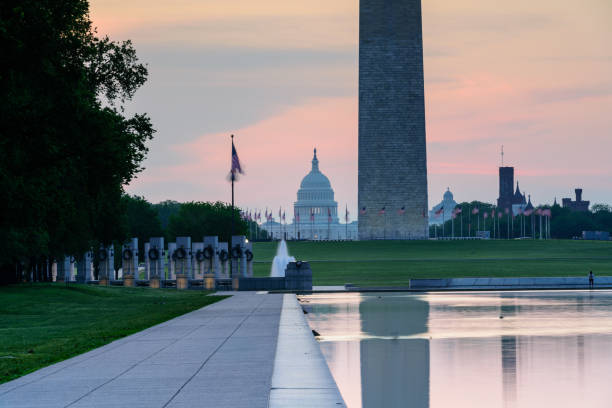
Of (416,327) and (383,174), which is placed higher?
(383,174)

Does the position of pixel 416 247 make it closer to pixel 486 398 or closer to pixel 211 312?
pixel 211 312

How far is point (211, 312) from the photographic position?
32.9 m

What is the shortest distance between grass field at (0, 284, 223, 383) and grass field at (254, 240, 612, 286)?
2512cm

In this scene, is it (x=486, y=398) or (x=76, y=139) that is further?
(x=76, y=139)

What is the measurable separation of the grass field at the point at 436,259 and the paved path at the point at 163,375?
46375mm

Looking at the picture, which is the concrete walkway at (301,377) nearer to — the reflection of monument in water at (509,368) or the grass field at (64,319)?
the reflection of monument in water at (509,368)

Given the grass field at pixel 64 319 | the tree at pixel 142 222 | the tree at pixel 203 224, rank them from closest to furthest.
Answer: the grass field at pixel 64 319, the tree at pixel 142 222, the tree at pixel 203 224

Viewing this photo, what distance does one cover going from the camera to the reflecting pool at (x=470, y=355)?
47.8ft

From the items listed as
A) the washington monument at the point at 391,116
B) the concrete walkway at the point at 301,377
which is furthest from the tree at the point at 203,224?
the concrete walkway at the point at 301,377

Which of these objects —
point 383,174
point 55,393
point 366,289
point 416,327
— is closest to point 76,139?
point 416,327

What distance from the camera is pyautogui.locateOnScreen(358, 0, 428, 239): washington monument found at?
410ft

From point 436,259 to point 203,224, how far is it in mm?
31945

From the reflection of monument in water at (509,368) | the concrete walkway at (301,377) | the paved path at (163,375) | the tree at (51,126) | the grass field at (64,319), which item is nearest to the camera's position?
the concrete walkway at (301,377)

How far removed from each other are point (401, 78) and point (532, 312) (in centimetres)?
9564
